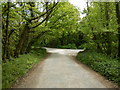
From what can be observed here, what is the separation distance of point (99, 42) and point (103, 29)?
7.33 ft

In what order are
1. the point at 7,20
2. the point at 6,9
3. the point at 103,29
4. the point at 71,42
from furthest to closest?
the point at 71,42 < the point at 103,29 < the point at 7,20 < the point at 6,9

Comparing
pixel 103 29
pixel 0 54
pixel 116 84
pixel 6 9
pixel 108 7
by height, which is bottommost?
pixel 116 84

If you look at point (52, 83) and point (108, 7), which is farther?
point (108, 7)

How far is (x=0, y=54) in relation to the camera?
796 centimetres

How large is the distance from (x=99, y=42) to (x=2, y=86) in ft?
30.5

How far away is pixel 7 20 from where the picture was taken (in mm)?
7691

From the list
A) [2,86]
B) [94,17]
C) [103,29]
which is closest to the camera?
[2,86]

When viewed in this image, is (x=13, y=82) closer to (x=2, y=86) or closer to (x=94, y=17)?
(x=2, y=86)

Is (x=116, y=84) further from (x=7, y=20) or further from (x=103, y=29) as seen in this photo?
(x=7, y=20)

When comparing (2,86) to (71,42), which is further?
(71,42)

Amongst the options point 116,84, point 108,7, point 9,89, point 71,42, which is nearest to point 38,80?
point 9,89

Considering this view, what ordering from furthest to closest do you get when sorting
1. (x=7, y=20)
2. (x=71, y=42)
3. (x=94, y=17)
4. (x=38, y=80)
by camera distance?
(x=71, y=42) → (x=94, y=17) → (x=7, y=20) → (x=38, y=80)

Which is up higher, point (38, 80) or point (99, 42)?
point (99, 42)

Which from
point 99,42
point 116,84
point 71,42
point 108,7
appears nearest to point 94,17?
point 108,7
